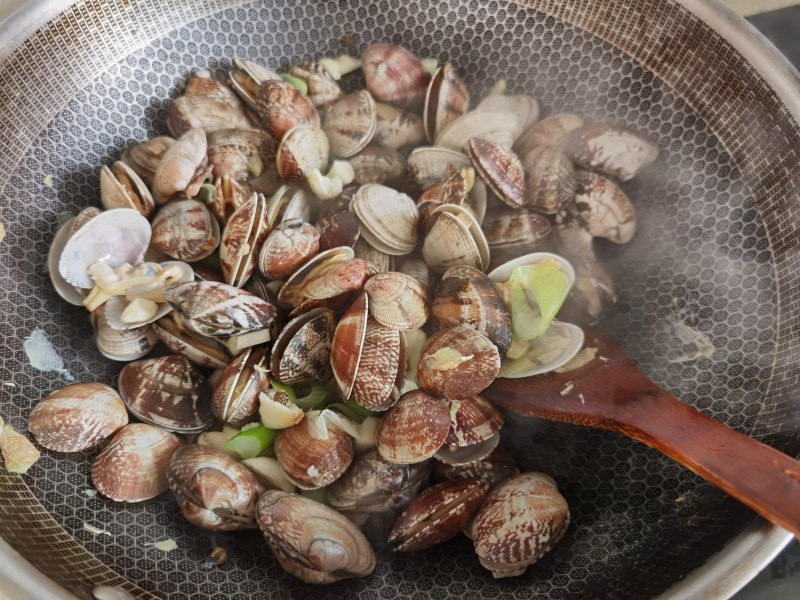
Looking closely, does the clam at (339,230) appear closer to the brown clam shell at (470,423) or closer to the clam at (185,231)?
the clam at (185,231)

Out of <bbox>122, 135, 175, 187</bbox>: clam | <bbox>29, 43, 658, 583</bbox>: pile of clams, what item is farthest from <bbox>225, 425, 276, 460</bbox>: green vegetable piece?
<bbox>122, 135, 175, 187</bbox>: clam

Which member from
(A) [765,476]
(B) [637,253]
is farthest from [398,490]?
(B) [637,253]

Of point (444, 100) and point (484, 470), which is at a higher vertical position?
point (444, 100)

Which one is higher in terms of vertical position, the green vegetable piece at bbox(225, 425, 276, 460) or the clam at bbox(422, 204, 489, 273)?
the clam at bbox(422, 204, 489, 273)

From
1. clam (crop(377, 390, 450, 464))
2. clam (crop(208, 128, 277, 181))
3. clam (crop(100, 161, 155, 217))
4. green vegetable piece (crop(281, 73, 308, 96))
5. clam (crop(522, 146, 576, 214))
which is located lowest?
clam (crop(100, 161, 155, 217))

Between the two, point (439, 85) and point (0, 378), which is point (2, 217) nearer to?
point (0, 378)

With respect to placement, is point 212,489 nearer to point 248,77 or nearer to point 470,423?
point 470,423

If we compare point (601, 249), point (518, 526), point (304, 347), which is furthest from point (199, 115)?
point (518, 526)

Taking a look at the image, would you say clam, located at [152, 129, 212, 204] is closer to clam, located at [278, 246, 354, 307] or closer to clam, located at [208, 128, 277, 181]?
clam, located at [208, 128, 277, 181]
